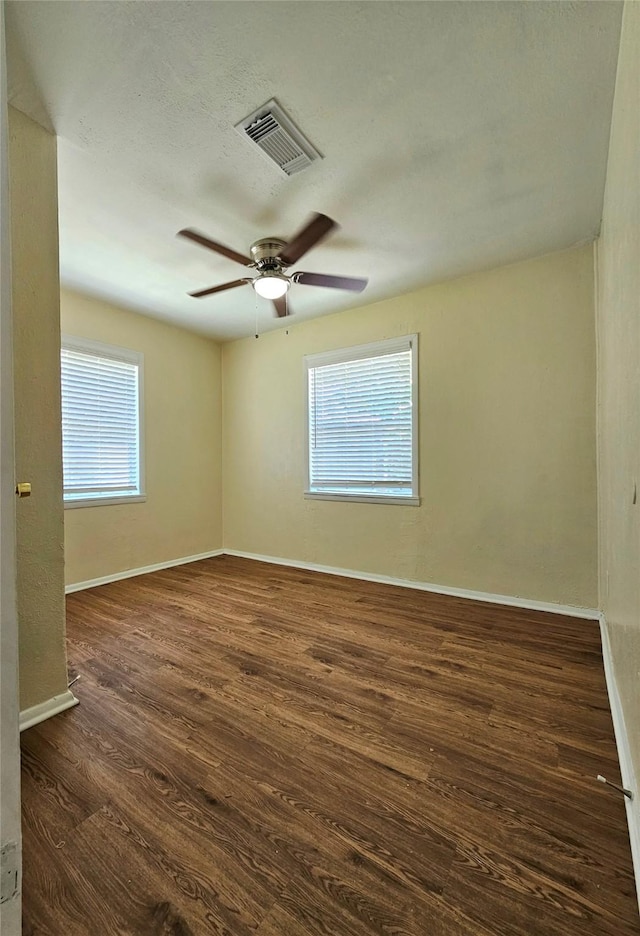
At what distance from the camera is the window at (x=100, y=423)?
3.28m

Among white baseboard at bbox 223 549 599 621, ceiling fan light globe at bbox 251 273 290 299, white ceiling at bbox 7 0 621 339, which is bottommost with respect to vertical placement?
white baseboard at bbox 223 549 599 621

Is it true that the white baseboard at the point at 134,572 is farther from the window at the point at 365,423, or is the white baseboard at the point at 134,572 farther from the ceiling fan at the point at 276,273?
the ceiling fan at the point at 276,273

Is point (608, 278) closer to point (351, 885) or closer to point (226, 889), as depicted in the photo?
point (351, 885)

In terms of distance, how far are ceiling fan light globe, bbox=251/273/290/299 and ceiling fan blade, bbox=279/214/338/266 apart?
119 mm

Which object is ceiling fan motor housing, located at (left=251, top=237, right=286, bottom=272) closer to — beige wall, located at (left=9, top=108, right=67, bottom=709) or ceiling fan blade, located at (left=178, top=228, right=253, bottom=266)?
ceiling fan blade, located at (left=178, top=228, right=253, bottom=266)

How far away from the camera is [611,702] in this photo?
168 cm

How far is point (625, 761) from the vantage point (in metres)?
1.29

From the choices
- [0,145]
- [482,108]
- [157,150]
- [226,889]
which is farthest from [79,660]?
[482,108]

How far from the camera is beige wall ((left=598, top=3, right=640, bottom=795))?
3.65 feet

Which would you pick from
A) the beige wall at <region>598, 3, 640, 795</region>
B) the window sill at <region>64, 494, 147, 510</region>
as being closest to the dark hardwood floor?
the beige wall at <region>598, 3, 640, 795</region>

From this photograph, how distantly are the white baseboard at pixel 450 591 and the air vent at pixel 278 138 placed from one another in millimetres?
3175

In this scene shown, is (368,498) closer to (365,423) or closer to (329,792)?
(365,423)

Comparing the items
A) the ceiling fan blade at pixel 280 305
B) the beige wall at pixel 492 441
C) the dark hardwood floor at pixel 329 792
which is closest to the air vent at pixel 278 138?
the ceiling fan blade at pixel 280 305

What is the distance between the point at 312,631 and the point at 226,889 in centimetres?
153
